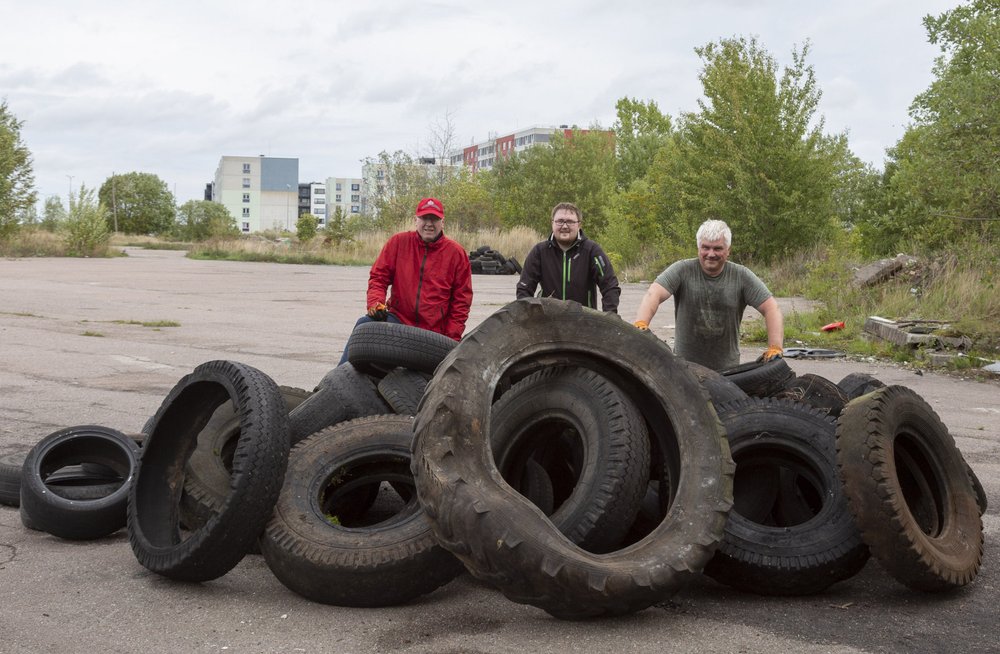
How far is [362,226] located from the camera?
5369cm

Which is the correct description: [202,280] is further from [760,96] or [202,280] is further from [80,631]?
[80,631]

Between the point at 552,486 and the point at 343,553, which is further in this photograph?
the point at 552,486

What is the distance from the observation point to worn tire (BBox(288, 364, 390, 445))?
5645 mm

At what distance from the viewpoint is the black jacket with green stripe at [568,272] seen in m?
7.72

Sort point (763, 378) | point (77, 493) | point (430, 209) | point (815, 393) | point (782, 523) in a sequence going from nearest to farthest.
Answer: point (782, 523) < point (77, 493) < point (763, 378) < point (815, 393) < point (430, 209)

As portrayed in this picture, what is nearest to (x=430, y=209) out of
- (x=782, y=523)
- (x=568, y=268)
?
(x=568, y=268)

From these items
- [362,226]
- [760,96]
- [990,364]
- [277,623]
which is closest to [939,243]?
[760,96]

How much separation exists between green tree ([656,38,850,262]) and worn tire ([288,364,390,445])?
987 inches

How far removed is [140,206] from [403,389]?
4805 inches

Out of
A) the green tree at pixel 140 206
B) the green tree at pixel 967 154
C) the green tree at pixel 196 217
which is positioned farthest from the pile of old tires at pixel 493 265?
the green tree at pixel 140 206

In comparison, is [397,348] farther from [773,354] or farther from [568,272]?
[773,354]

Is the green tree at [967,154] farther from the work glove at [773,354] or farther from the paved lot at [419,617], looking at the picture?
the work glove at [773,354]

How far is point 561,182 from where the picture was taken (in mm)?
63844

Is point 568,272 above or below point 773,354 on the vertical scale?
above
